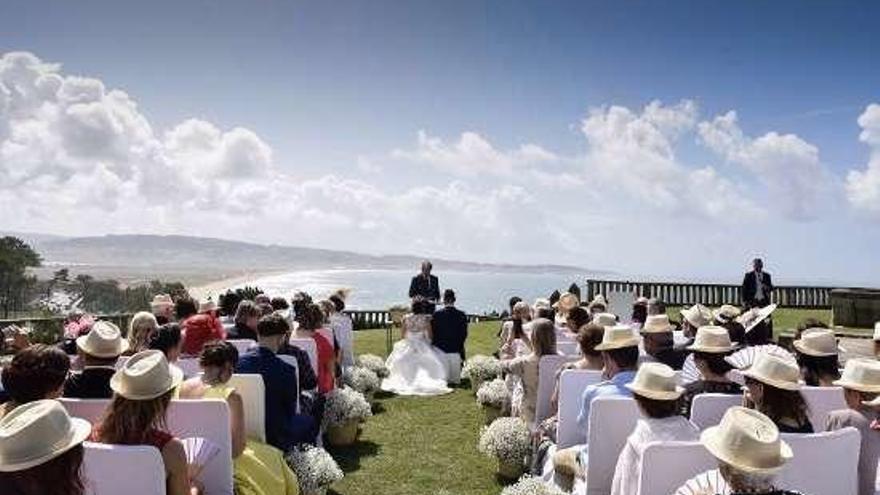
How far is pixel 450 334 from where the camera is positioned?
14.1 meters

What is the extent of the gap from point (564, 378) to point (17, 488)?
4.01 meters

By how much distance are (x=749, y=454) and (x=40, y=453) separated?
295 centimetres

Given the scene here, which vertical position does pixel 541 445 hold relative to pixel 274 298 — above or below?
below

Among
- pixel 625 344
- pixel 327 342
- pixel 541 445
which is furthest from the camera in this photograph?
pixel 327 342

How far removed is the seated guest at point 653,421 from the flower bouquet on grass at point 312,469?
113 inches

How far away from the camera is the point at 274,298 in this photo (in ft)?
35.3

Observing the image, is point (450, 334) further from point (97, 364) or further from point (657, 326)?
point (97, 364)

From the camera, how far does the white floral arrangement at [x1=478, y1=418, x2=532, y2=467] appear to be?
7.53 meters

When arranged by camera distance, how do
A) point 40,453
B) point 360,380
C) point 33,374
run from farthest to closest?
point 360,380 → point 33,374 → point 40,453

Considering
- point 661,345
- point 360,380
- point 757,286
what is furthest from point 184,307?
point 757,286

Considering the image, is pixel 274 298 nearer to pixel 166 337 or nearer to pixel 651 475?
pixel 166 337

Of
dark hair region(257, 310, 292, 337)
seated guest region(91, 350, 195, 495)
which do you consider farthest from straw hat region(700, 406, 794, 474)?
dark hair region(257, 310, 292, 337)

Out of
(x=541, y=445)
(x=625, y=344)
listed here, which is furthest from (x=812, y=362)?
(x=541, y=445)

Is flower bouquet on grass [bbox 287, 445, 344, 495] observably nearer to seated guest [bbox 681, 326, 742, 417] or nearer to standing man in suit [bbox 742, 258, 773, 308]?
seated guest [bbox 681, 326, 742, 417]
